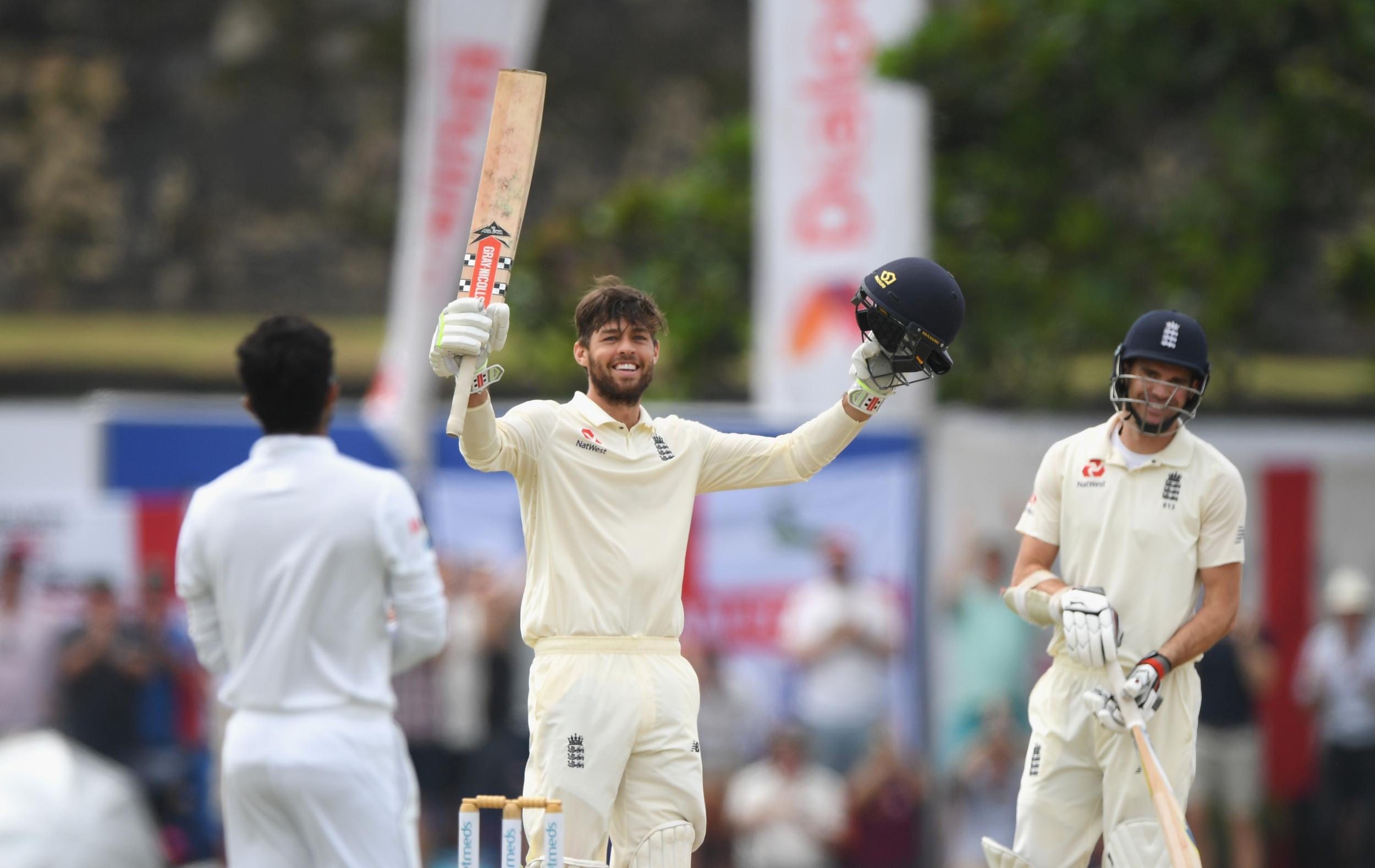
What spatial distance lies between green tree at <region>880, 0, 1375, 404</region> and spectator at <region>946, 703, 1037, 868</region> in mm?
2345

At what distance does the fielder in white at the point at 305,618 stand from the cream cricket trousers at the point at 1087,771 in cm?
183

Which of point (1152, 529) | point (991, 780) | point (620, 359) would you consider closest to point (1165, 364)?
point (1152, 529)

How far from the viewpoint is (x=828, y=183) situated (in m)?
9.95

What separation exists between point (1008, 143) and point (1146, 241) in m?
1.04

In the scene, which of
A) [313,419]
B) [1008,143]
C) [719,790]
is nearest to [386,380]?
[719,790]

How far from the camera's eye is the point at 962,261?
11.2 m

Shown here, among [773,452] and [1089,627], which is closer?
[1089,627]

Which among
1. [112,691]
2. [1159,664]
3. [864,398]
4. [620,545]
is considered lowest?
[112,691]

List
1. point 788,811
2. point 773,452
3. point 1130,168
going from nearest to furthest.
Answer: point 773,452, point 788,811, point 1130,168

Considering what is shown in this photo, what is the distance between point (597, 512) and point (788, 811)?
5.33 m

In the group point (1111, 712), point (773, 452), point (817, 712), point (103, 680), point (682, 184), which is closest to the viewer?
point (1111, 712)

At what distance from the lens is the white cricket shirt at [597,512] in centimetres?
496

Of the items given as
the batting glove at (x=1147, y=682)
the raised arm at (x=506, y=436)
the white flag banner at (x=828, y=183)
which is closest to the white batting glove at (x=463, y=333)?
the raised arm at (x=506, y=436)

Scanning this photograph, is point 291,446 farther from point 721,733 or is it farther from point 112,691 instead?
point 721,733
